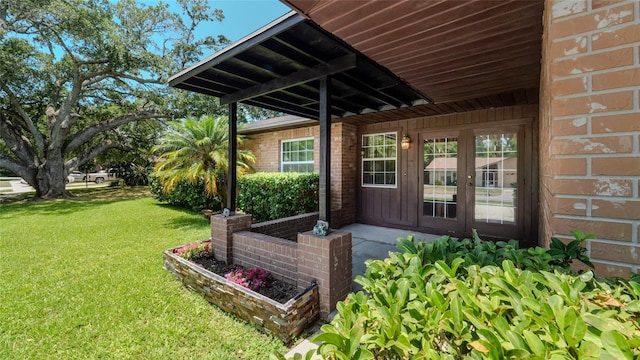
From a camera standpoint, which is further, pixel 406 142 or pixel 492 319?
pixel 406 142

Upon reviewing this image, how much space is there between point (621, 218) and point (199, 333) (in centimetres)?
334

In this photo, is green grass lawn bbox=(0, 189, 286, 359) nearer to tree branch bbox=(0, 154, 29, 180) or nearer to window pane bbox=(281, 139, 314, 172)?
window pane bbox=(281, 139, 314, 172)

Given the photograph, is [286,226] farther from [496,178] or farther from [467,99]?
[496,178]

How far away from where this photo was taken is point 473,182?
17.8 ft

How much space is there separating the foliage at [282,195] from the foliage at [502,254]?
476 cm

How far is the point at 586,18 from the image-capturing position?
1.25 metres

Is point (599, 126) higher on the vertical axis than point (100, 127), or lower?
lower

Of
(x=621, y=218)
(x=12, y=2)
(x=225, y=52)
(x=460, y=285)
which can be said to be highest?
(x=12, y=2)

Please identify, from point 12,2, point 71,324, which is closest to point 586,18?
point 71,324

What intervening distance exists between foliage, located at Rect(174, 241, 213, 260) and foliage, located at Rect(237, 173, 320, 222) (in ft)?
7.62

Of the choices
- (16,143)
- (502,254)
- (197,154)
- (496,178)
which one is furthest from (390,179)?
(16,143)

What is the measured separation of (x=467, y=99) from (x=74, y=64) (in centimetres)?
1736

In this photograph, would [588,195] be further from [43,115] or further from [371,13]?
[43,115]

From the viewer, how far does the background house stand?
1.19 m
